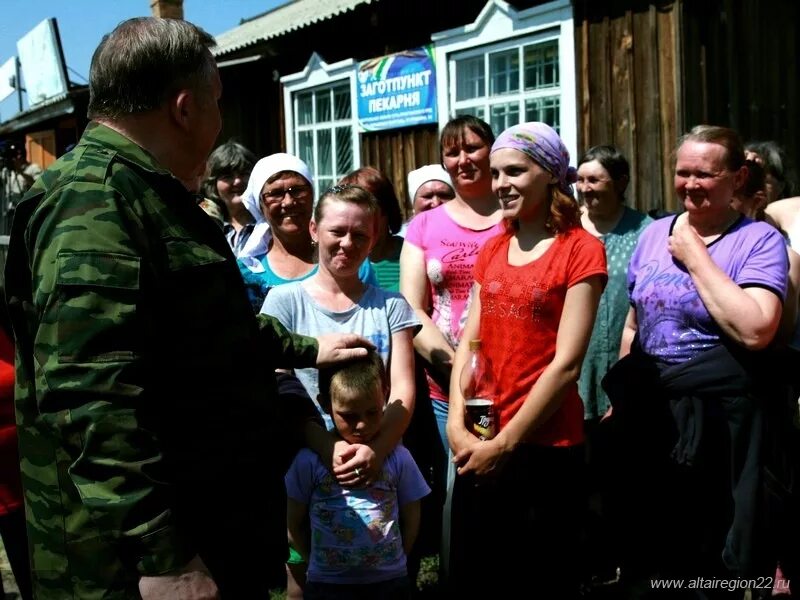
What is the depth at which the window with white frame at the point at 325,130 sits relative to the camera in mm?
9867

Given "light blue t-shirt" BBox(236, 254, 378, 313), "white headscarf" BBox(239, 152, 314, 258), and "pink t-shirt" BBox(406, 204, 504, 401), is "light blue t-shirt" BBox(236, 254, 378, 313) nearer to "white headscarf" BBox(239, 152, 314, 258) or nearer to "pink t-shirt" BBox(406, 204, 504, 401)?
"white headscarf" BBox(239, 152, 314, 258)

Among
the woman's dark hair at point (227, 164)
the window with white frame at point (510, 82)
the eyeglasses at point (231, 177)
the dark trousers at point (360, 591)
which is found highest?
the window with white frame at point (510, 82)

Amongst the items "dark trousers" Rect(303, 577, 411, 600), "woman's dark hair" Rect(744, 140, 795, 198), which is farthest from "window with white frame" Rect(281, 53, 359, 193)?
"dark trousers" Rect(303, 577, 411, 600)

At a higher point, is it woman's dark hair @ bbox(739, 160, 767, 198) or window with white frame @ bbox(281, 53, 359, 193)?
window with white frame @ bbox(281, 53, 359, 193)

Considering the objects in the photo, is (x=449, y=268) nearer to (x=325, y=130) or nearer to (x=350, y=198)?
(x=350, y=198)

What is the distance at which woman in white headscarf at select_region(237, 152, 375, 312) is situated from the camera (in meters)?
3.65

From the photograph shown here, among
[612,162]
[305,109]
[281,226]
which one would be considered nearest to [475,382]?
[281,226]

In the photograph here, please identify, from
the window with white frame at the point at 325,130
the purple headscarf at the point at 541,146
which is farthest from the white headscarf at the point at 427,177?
the window with white frame at the point at 325,130

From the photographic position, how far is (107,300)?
157cm

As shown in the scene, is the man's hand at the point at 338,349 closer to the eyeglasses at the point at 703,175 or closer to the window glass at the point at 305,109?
the eyeglasses at the point at 703,175

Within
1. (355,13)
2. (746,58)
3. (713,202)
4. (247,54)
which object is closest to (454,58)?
(355,13)

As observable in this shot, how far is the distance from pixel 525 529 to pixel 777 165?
8.44 ft

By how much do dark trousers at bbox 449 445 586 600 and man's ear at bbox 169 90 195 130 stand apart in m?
1.75

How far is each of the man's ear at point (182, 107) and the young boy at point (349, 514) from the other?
3.92ft
